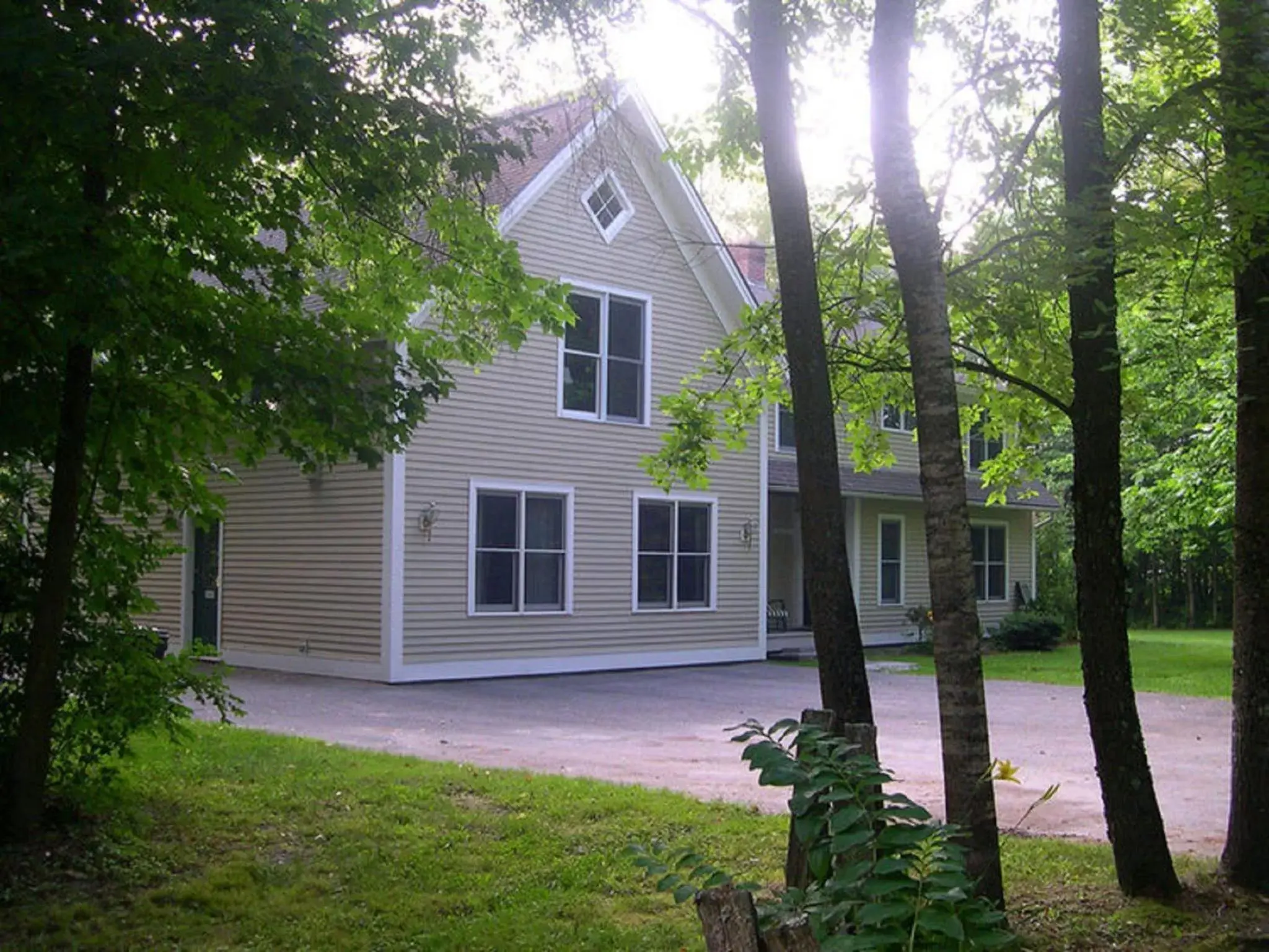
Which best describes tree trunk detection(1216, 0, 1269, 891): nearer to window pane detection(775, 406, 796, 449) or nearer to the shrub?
window pane detection(775, 406, 796, 449)

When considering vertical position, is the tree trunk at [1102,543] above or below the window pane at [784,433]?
below

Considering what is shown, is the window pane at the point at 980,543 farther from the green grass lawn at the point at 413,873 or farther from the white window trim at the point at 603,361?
the green grass lawn at the point at 413,873

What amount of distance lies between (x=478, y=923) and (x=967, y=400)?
2189 centimetres

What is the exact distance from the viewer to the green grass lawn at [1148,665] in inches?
733

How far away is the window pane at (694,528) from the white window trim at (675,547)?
0.24 feet

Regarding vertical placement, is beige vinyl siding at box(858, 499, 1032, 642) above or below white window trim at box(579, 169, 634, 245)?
below

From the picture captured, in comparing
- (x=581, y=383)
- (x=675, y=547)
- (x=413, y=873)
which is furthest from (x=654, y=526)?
(x=413, y=873)

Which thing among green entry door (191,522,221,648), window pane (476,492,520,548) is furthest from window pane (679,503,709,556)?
green entry door (191,522,221,648)

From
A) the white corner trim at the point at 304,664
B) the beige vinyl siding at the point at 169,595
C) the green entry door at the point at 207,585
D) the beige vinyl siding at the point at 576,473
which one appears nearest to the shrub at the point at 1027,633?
the beige vinyl siding at the point at 576,473

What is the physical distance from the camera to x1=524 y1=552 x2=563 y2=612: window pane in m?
17.9

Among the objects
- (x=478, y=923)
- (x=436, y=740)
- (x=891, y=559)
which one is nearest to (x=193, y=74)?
(x=478, y=923)

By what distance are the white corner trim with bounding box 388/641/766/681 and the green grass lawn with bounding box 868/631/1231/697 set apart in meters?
2.99

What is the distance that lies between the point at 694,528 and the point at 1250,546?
1411 cm

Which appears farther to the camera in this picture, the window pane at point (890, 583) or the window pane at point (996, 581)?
the window pane at point (996, 581)
